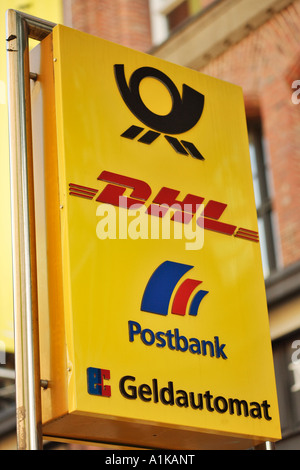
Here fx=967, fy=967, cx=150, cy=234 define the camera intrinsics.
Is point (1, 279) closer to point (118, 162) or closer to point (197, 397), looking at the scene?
point (118, 162)

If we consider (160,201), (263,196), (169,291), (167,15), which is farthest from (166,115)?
(167,15)

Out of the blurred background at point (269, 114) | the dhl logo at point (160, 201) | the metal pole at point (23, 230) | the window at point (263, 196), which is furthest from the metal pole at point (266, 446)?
the window at point (263, 196)

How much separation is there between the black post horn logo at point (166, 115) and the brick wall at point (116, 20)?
36.4 feet

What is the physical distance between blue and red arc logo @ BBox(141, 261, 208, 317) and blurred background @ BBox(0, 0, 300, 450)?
5.01 metres

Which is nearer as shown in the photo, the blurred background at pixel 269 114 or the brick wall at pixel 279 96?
the blurred background at pixel 269 114

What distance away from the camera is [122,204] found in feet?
17.6

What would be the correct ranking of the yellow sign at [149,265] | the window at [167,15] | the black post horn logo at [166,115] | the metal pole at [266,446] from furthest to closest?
1. the window at [167,15]
2. the black post horn logo at [166,115]
3. the metal pole at [266,446]
4. the yellow sign at [149,265]

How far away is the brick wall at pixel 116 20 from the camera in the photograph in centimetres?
1733

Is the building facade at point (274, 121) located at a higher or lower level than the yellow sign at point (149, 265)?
higher

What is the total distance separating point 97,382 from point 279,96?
949 centimetres

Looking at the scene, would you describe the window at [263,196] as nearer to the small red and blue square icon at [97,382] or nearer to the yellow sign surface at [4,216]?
the yellow sign surface at [4,216]

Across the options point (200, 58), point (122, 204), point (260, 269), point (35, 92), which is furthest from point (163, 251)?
point (200, 58)

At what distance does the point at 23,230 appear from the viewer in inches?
195

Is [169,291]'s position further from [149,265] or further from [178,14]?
[178,14]
